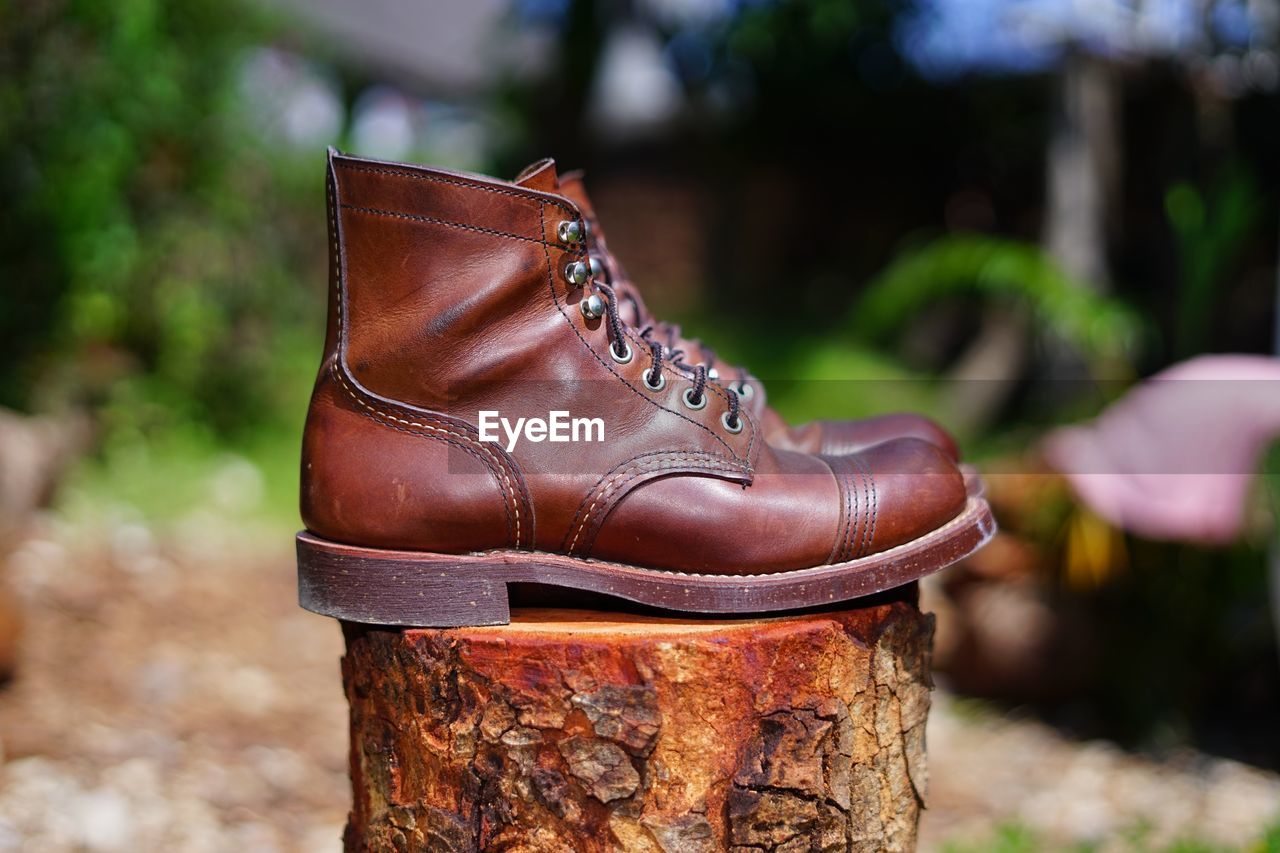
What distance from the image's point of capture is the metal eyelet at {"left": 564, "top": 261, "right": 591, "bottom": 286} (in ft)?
4.87

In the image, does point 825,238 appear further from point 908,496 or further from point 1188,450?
point 908,496

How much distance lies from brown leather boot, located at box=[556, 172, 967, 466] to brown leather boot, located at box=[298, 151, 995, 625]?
7.4 inches

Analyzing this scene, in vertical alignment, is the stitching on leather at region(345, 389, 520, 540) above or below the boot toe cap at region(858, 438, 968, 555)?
above

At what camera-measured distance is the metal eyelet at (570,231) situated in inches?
58.2

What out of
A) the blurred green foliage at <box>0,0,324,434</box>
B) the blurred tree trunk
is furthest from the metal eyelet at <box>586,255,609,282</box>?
the blurred tree trunk

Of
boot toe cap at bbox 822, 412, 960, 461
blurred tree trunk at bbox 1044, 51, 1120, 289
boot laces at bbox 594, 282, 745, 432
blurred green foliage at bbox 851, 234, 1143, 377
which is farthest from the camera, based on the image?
blurred tree trunk at bbox 1044, 51, 1120, 289

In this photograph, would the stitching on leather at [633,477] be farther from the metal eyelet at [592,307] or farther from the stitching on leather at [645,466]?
the metal eyelet at [592,307]

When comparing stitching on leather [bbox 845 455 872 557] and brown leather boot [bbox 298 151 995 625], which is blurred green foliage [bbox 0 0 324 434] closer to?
brown leather boot [bbox 298 151 995 625]

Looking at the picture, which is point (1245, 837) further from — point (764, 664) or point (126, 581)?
point (126, 581)

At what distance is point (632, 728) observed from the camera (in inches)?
55.2

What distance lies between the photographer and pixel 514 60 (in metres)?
10.1

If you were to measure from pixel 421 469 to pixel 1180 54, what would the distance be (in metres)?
5.86

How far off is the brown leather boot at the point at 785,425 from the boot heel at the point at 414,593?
1.57 feet

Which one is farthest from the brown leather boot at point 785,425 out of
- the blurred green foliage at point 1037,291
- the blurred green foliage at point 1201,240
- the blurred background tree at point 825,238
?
the blurred green foliage at point 1037,291
